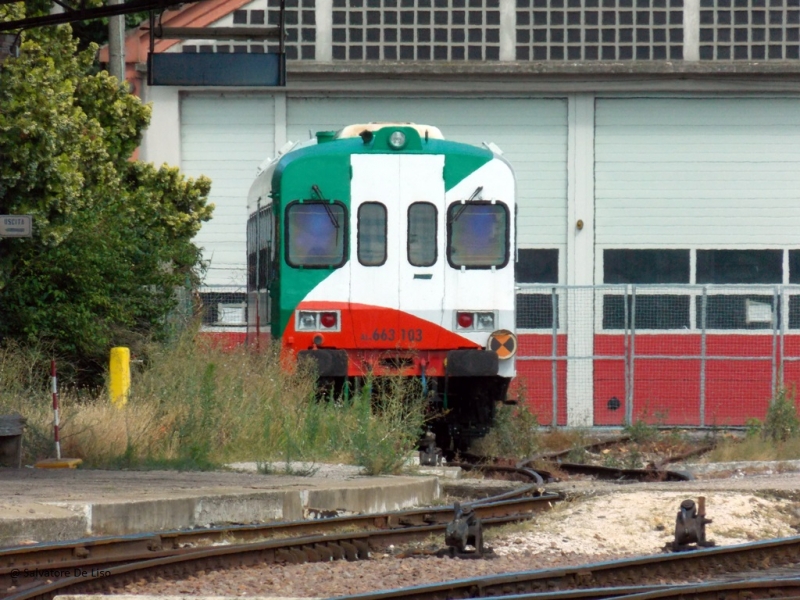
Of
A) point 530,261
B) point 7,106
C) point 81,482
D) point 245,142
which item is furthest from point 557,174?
point 81,482

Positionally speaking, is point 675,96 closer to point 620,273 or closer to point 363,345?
point 620,273

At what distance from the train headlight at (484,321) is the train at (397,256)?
1cm

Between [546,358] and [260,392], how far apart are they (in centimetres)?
910

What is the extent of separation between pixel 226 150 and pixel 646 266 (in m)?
7.62

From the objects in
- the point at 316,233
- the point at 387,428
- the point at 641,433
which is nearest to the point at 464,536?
the point at 387,428

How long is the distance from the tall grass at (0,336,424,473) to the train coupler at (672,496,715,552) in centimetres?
379

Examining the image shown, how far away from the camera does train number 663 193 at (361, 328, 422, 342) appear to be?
15086mm

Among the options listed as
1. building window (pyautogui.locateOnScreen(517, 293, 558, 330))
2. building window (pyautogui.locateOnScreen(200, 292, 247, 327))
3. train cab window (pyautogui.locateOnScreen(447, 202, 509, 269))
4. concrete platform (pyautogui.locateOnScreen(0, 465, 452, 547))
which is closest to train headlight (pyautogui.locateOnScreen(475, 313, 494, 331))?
train cab window (pyautogui.locateOnScreen(447, 202, 509, 269))

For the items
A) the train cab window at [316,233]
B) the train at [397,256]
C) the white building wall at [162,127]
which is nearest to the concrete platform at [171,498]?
the train at [397,256]

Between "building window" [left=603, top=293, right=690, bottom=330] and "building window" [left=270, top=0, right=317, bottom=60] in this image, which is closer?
"building window" [left=603, top=293, right=690, bottom=330]

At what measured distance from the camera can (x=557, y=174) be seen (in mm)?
24859

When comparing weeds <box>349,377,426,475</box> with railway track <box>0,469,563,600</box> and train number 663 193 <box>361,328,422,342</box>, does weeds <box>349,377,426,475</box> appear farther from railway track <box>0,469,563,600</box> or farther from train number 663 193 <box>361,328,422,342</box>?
railway track <box>0,469,563,600</box>

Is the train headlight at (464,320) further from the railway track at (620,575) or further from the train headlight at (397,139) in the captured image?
the railway track at (620,575)

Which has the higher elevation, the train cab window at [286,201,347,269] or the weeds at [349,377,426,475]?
the train cab window at [286,201,347,269]
